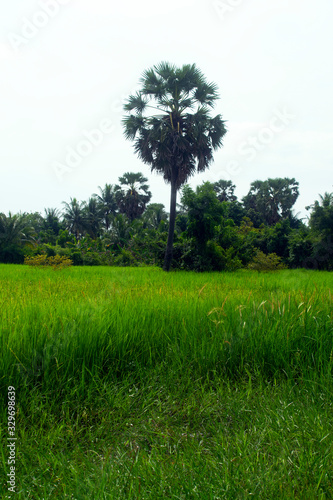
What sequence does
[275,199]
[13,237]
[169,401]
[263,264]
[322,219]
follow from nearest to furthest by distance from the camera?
[169,401] → [263,264] → [322,219] → [13,237] → [275,199]

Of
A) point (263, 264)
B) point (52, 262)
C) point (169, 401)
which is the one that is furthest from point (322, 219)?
point (169, 401)

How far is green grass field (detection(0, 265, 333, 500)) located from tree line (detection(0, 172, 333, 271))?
13.5 meters

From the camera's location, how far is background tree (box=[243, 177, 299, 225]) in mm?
43625

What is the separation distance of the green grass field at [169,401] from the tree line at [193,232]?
530 inches

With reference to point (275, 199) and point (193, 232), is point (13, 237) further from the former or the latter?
point (275, 199)

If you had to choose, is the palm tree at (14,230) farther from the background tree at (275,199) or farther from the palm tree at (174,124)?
the background tree at (275,199)

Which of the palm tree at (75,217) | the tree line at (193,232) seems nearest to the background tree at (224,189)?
the tree line at (193,232)

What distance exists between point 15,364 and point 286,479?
1901 millimetres

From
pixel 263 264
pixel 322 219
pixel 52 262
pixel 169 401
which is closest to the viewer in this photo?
pixel 169 401

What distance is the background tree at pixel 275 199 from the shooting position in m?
43.6

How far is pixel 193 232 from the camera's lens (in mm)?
17188

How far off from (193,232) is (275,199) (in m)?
31.3

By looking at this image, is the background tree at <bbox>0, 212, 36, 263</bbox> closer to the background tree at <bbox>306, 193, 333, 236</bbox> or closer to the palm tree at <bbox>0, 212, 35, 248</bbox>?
the palm tree at <bbox>0, 212, 35, 248</bbox>

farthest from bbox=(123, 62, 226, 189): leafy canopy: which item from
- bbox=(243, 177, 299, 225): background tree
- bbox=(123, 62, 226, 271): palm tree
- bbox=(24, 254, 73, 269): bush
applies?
bbox=(243, 177, 299, 225): background tree
